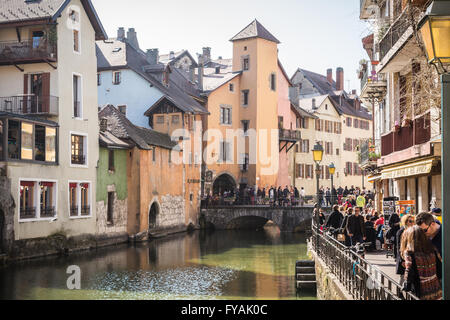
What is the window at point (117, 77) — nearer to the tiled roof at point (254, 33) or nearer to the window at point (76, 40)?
the tiled roof at point (254, 33)

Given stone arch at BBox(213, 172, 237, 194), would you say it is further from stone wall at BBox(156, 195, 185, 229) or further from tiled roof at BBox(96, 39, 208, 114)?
stone wall at BBox(156, 195, 185, 229)

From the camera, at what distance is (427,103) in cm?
1398

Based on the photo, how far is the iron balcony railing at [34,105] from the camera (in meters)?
30.9

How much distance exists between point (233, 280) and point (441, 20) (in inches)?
714

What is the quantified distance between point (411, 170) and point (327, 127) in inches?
2086

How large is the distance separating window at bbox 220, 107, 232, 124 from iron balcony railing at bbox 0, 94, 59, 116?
2613cm

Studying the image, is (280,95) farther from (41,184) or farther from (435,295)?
(435,295)

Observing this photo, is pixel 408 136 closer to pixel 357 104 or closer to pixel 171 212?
pixel 171 212

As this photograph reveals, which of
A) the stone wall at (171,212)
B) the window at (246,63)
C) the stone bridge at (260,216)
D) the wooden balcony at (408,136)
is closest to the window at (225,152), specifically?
the stone bridge at (260,216)

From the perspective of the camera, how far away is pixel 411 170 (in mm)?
17125

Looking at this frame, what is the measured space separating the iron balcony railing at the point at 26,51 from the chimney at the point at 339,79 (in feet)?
169

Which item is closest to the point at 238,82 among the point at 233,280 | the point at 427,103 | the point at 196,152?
the point at 196,152
